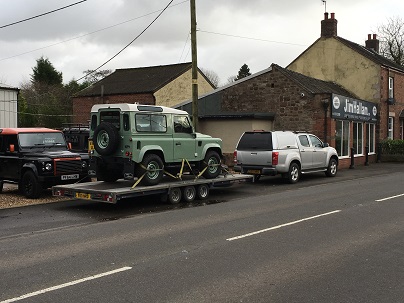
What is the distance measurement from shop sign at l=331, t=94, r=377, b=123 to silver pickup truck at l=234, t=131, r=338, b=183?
5.95 m

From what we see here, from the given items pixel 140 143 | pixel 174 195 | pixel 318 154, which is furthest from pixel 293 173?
pixel 140 143

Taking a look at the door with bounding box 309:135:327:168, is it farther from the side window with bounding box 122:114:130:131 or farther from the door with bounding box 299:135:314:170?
the side window with bounding box 122:114:130:131

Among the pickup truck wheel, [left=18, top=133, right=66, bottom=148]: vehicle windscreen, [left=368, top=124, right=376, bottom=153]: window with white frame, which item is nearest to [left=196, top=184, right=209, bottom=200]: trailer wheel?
[left=18, top=133, right=66, bottom=148]: vehicle windscreen

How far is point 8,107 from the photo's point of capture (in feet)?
84.0

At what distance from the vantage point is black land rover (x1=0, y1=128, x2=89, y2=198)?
12875mm

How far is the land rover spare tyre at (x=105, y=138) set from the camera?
444 inches

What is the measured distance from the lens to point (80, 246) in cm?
735

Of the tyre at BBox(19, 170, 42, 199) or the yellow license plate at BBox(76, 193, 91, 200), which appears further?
the tyre at BBox(19, 170, 42, 199)

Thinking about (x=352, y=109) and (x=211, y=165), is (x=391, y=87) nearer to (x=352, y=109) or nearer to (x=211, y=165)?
(x=352, y=109)

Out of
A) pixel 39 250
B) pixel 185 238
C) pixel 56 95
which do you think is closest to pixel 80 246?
pixel 39 250

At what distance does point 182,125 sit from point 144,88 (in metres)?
25.6

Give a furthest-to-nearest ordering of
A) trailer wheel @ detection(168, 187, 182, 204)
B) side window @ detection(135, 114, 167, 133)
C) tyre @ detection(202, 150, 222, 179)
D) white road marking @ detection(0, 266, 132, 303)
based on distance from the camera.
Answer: tyre @ detection(202, 150, 222, 179) < trailer wheel @ detection(168, 187, 182, 204) < side window @ detection(135, 114, 167, 133) < white road marking @ detection(0, 266, 132, 303)

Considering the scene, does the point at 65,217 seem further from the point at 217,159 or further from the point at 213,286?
the point at 213,286

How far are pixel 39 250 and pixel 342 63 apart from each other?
90.8 feet
